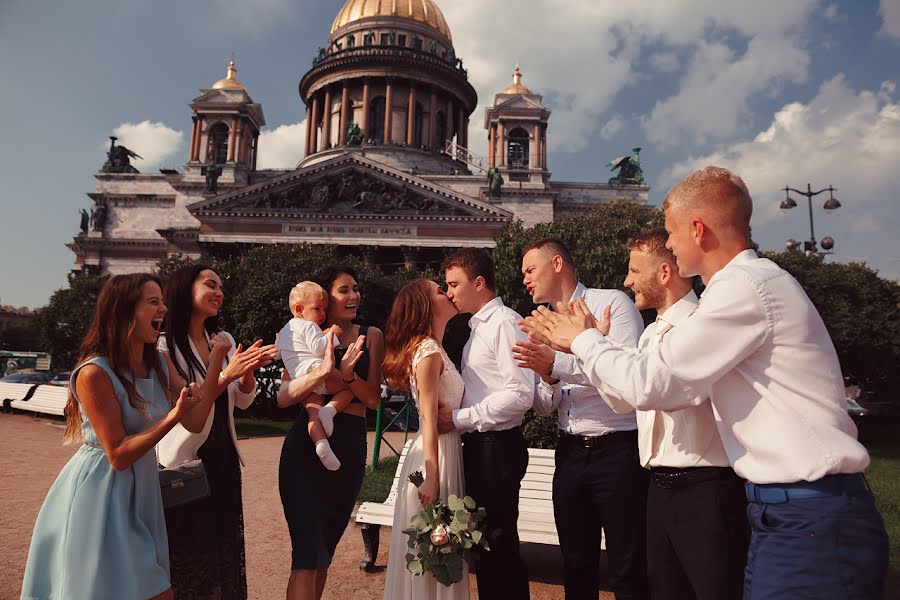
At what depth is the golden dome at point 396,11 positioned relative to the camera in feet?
162

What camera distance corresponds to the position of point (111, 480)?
2775 millimetres

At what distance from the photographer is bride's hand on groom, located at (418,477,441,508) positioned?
3.13m

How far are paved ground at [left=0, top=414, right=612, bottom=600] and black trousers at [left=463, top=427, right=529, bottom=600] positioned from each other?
1954 millimetres

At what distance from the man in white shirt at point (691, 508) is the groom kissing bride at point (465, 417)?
2.58 feet

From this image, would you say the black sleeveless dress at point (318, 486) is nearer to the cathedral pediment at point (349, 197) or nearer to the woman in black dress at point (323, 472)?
the woman in black dress at point (323, 472)

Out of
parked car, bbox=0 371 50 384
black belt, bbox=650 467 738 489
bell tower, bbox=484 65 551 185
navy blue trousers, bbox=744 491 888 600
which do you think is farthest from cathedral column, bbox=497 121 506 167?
navy blue trousers, bbox=744 491 888 600

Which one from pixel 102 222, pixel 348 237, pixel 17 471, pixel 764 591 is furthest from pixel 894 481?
pixel 102 222

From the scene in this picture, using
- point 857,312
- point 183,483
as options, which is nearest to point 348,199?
point 857,312

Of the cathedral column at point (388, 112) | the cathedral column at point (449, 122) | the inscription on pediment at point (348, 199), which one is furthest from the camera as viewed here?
the cathedral column at point (449, 122)

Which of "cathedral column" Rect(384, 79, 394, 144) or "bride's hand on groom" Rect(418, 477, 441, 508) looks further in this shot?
"cathedral column" Rect(384, 79, 394, 144)

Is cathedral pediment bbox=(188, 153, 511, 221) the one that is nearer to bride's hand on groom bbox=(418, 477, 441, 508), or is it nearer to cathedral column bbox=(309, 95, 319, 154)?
cathedral column bbox=(309, 95, 319, 154)

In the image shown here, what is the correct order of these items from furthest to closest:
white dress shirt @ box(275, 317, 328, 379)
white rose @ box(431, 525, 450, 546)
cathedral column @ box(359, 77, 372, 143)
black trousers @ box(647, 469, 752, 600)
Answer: cathedral column @ box(359, 77, 372, 143), white dress shirt @ box(275, 317, 328, 379), white rose @ box(431, 525, 450, 546), black trousers @ box(647, 469, 752, 600)

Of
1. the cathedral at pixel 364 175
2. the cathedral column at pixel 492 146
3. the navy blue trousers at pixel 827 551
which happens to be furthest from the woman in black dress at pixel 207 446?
the cathedral column at pixel 492 146

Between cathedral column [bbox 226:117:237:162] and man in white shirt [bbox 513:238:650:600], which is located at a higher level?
cathedral column [bbox 226:117:237:162]
